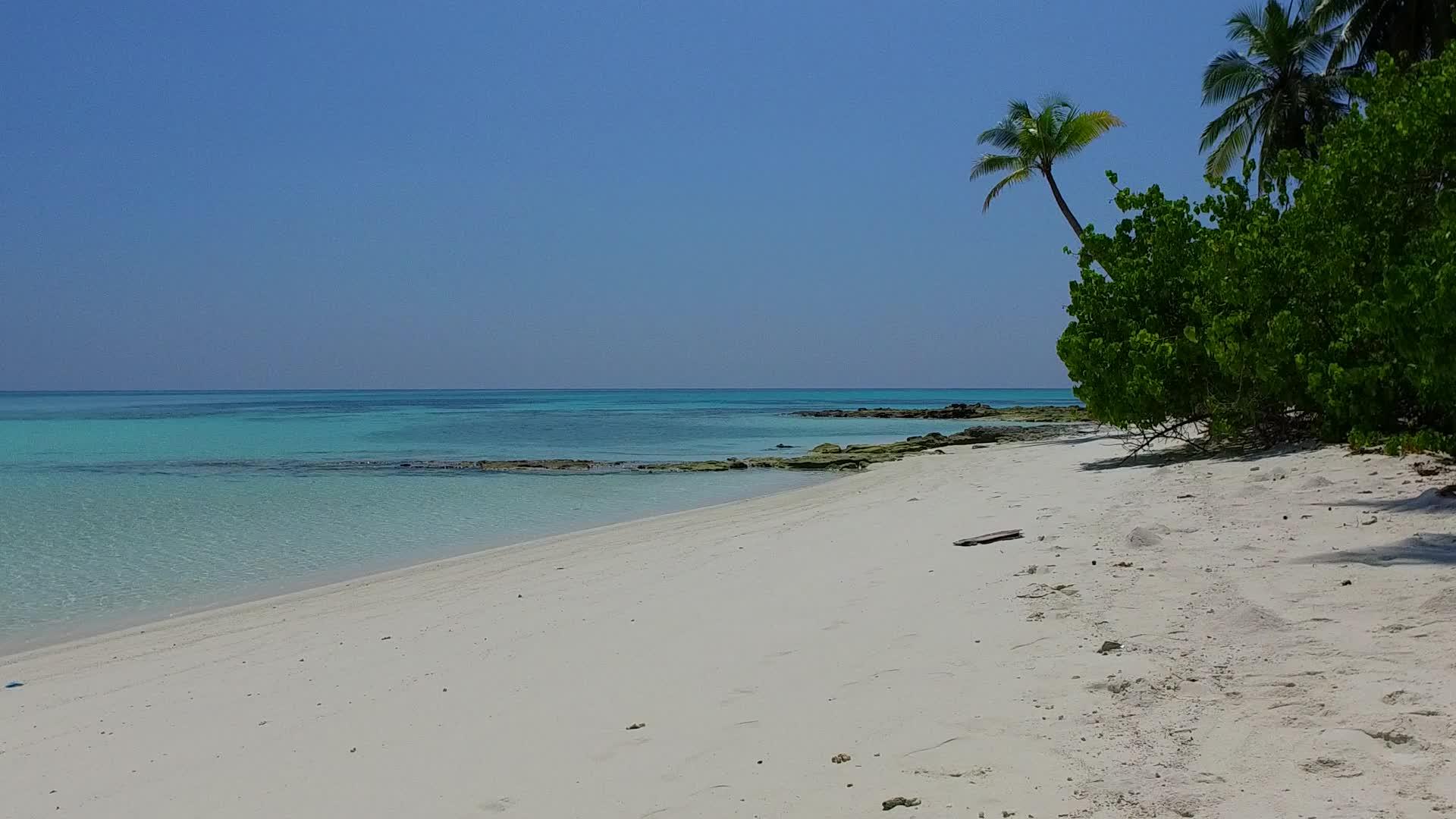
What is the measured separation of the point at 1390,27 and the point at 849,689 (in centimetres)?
2449

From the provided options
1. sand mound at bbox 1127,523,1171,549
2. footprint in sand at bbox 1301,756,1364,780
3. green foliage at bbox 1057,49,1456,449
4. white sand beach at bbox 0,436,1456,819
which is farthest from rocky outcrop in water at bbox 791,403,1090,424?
footprint in sand at bbox 1301,756,1364,780

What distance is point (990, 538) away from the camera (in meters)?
8.06

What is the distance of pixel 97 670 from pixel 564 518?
906cm

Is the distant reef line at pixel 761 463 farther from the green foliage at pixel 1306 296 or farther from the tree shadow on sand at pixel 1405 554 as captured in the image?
the tree shadow on sand at pixel 1405 554

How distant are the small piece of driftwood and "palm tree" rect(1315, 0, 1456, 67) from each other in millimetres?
16653

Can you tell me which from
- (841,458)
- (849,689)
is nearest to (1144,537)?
(849,689)

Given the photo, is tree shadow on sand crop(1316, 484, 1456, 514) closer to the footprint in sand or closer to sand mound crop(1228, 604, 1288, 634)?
sand mound crop(1228, 604, 1288, 634)

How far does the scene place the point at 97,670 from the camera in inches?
277

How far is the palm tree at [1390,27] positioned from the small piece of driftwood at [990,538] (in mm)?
16653

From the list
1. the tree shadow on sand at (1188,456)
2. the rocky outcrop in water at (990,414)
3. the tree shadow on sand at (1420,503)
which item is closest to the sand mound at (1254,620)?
the tree shadow on sand at (1420,503)

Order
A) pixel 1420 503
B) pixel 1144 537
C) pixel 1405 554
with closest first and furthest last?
pixel 1405 554 < pixel 1144 537 < pixel 1420 503

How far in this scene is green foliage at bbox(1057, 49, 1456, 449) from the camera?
6773 mm

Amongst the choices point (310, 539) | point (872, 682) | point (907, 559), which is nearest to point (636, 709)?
point (872, 682)

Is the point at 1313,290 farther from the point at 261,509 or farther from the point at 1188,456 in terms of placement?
the point at 261,509
